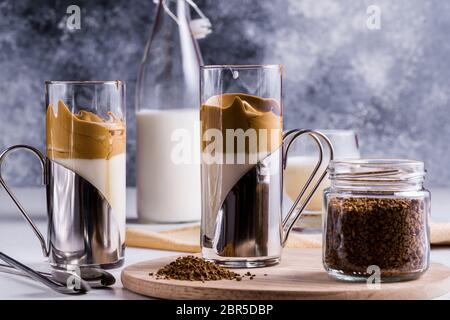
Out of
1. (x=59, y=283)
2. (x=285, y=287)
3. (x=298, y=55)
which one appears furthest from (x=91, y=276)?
(x=298, y=55)

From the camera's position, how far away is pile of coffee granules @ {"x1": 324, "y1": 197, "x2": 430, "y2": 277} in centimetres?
115

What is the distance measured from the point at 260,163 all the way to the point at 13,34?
4.98 feet

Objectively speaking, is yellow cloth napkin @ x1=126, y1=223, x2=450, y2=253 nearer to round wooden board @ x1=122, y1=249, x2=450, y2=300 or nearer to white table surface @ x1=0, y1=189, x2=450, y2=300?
white table surface @ x1=0, y1=189, x2=450, y2=300

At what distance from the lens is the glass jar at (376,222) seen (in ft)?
3.78

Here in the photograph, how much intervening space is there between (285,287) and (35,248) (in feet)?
2.08

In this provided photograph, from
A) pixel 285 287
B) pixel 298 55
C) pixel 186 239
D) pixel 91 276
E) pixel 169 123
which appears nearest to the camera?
pixel 285 287

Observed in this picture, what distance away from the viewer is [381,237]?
115 cm

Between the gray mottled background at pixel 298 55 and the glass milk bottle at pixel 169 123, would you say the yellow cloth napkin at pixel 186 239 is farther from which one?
the gray mottled background at pixel 298 55

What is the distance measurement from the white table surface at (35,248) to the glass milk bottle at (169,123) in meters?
0.07

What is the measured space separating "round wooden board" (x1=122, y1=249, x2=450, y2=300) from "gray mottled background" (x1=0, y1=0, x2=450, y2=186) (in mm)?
1424

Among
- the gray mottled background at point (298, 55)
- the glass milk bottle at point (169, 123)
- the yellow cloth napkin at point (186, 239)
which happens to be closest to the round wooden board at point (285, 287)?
the yellow cloth napkin at point (186, 239)

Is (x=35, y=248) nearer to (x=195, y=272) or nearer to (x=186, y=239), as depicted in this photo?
(x=186, y=239)

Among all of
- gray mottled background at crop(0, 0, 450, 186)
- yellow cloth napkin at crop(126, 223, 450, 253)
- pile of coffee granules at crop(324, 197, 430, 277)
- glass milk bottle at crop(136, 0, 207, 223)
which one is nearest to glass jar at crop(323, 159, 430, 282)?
pile of coffee granules at crop(324, 197, 430, 277)
